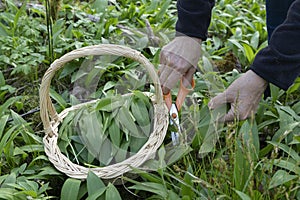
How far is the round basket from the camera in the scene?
8.75ft

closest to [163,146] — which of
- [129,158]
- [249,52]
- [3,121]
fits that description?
[129,158]

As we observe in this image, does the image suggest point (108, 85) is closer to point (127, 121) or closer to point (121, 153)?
point (127, 121)

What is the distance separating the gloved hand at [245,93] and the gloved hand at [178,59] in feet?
0.81

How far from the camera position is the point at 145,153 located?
2.70 meters

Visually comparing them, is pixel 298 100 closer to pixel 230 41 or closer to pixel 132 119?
pixel 230 41

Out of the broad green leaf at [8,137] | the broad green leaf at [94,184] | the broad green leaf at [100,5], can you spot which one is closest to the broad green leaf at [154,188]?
the broad green leaf at [94,184]

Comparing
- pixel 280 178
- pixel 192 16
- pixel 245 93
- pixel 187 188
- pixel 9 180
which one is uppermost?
pixel 192 16

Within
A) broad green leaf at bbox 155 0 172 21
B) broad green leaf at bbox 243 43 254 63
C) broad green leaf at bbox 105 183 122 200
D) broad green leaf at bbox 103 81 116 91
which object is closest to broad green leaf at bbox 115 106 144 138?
broad green leaf at bbox 103 81 116 91

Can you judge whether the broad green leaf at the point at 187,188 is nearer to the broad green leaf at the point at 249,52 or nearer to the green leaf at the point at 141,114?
the green leaf at the point at 141,114

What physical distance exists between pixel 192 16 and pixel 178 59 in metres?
0.22

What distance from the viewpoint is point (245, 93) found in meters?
2.54

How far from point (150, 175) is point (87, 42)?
1.45 metres

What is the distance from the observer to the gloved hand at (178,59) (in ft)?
9.04

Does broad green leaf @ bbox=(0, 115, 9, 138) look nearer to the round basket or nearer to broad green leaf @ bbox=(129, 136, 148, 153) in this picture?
the round basket
